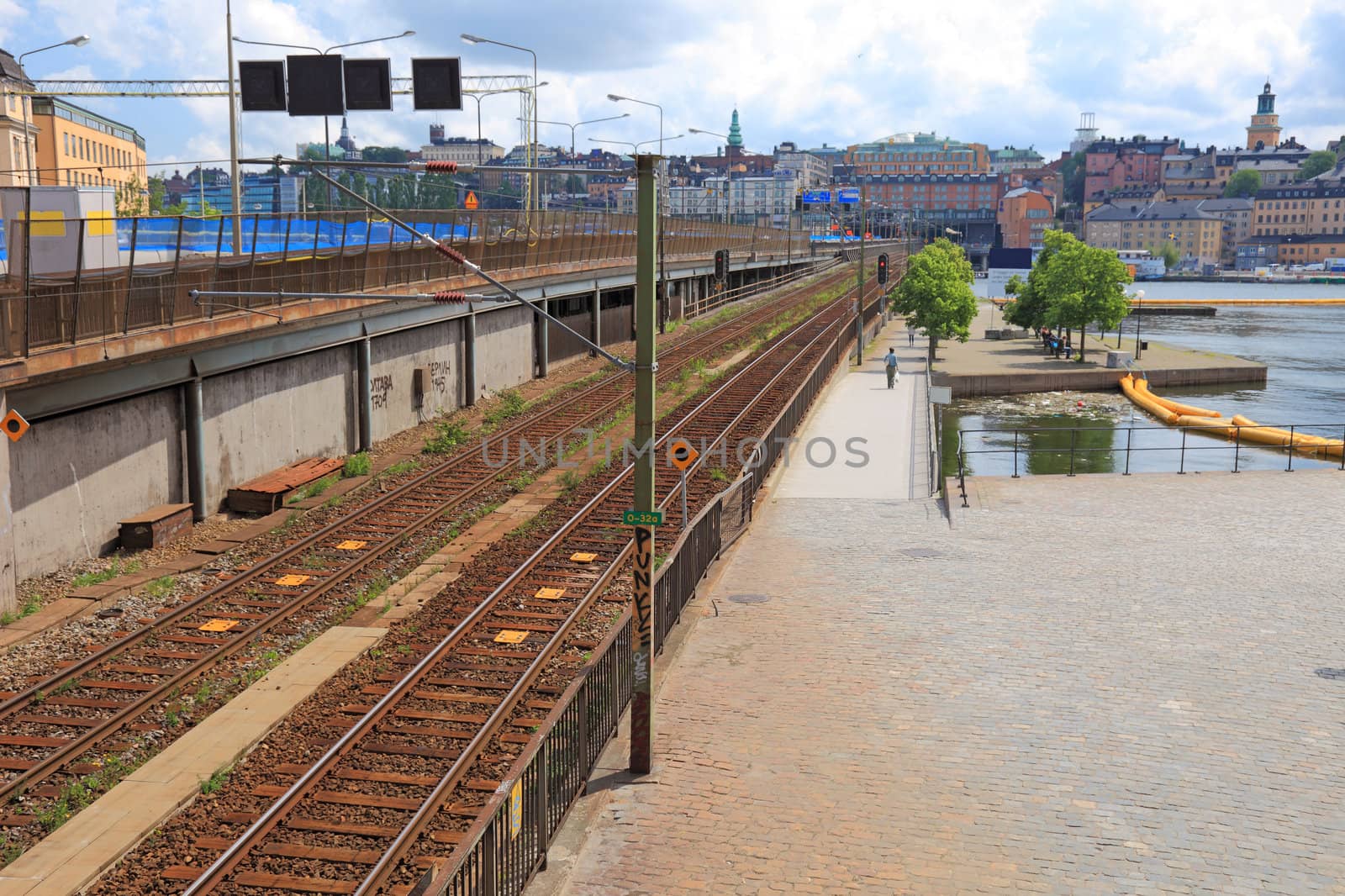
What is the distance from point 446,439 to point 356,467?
11.7ft

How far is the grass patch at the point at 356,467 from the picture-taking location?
2633cm

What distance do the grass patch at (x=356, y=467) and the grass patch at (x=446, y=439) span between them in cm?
237

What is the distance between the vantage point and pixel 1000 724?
12984 mm

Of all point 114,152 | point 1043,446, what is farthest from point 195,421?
point 114,152

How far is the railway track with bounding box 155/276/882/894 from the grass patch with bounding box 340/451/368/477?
724 cm

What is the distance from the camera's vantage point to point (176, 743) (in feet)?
40.8

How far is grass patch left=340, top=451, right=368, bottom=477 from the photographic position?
26328mm

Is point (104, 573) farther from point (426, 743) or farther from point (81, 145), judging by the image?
point (81, 145)

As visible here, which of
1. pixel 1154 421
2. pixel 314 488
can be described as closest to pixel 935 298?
pixel 1154 421

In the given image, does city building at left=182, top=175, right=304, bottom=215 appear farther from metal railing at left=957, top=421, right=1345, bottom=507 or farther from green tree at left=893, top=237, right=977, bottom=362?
green tree at left=893, top=237, right=977, bottom=362

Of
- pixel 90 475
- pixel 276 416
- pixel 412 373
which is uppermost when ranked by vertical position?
pixel 412 373

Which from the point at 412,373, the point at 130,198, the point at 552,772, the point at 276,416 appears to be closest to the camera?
the point at 552,772

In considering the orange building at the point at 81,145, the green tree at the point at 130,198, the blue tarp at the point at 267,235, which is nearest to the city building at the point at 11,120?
the orange building at the point at 81,145

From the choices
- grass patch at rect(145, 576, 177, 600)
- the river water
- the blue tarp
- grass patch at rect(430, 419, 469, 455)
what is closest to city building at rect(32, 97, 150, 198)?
the blue tarp
